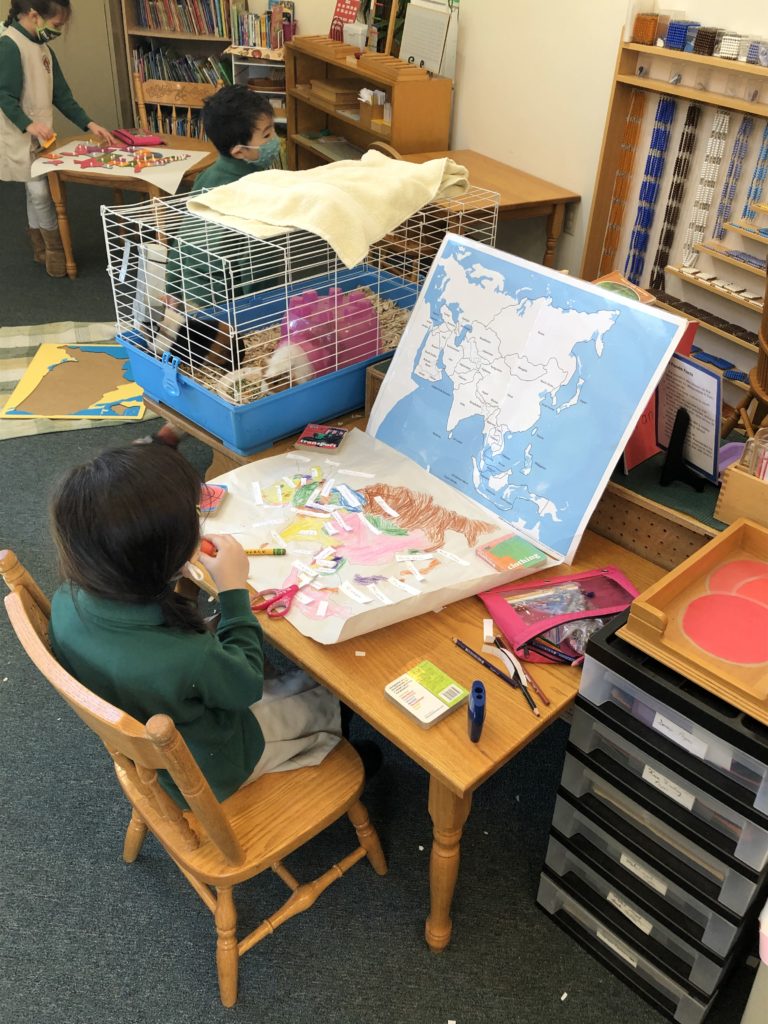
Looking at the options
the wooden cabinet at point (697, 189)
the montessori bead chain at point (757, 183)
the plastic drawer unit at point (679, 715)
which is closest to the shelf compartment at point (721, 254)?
the wooden cabinet at point (697, 189)

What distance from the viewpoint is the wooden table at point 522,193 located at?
326 centimetres

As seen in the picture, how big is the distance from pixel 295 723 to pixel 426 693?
12.5 inches

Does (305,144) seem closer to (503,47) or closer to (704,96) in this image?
(503,47)

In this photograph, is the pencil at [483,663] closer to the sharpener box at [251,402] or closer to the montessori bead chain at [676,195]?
the sharpener box at [251,402]

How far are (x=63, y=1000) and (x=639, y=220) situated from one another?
304 centimetres

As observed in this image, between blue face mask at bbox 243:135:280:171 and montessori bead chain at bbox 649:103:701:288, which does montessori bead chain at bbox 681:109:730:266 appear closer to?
montessori bead chain at bbox 649:103:701:288

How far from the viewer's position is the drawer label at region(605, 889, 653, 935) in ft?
4.49

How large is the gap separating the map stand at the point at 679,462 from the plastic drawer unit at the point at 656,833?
526mm

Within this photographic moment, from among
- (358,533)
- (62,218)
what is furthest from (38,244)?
(358,533)

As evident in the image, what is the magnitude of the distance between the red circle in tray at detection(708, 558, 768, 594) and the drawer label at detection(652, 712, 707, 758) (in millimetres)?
219

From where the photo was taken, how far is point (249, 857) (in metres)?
1.25

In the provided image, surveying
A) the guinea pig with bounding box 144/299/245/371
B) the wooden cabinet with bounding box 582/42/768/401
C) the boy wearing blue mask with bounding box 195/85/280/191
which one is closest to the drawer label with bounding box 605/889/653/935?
the guinea pig with bounding box 144/299/245/371

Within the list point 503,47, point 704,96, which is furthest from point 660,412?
point 503,47

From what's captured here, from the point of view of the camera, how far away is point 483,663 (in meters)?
1.27
